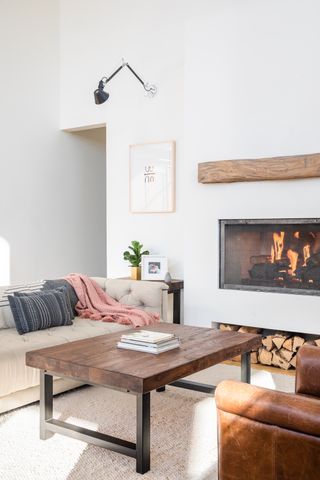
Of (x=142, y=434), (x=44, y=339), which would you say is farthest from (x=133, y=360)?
(x=44, y=339)

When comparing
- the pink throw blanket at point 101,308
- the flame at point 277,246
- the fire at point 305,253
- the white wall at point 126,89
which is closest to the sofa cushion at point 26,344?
the pink throw blanket at point 101,308

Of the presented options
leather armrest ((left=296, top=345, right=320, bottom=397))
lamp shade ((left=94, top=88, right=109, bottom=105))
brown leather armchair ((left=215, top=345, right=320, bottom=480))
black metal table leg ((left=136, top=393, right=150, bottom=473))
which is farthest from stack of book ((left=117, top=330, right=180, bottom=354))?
lamp shade ((left=94, top=88, right=109, bottom=105))

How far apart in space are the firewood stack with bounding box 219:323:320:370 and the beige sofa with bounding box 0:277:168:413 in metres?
0.83

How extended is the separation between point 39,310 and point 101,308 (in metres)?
0.65

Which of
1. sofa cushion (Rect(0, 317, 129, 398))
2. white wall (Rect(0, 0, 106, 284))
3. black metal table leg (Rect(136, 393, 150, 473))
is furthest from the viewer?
white wall (Rect(0, 0, 106, 284))

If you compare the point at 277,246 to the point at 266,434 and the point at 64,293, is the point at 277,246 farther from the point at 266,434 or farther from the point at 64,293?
the point at 266,434

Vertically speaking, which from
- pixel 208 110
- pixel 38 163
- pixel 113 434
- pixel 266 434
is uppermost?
pixel 208 110

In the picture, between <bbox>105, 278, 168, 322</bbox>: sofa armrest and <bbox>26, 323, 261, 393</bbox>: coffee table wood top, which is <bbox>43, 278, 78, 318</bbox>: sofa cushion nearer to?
<bbox>105, 278, 168, 322</bbox>: sofa armrest

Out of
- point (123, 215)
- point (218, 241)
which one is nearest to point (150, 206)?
point (123, 215)

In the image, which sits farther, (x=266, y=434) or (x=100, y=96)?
(x=100, y=96)

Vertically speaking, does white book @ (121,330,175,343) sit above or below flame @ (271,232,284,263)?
below

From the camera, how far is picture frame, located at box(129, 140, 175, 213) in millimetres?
Answer: 5012

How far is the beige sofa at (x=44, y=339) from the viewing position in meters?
2.86

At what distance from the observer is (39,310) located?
343 cm
